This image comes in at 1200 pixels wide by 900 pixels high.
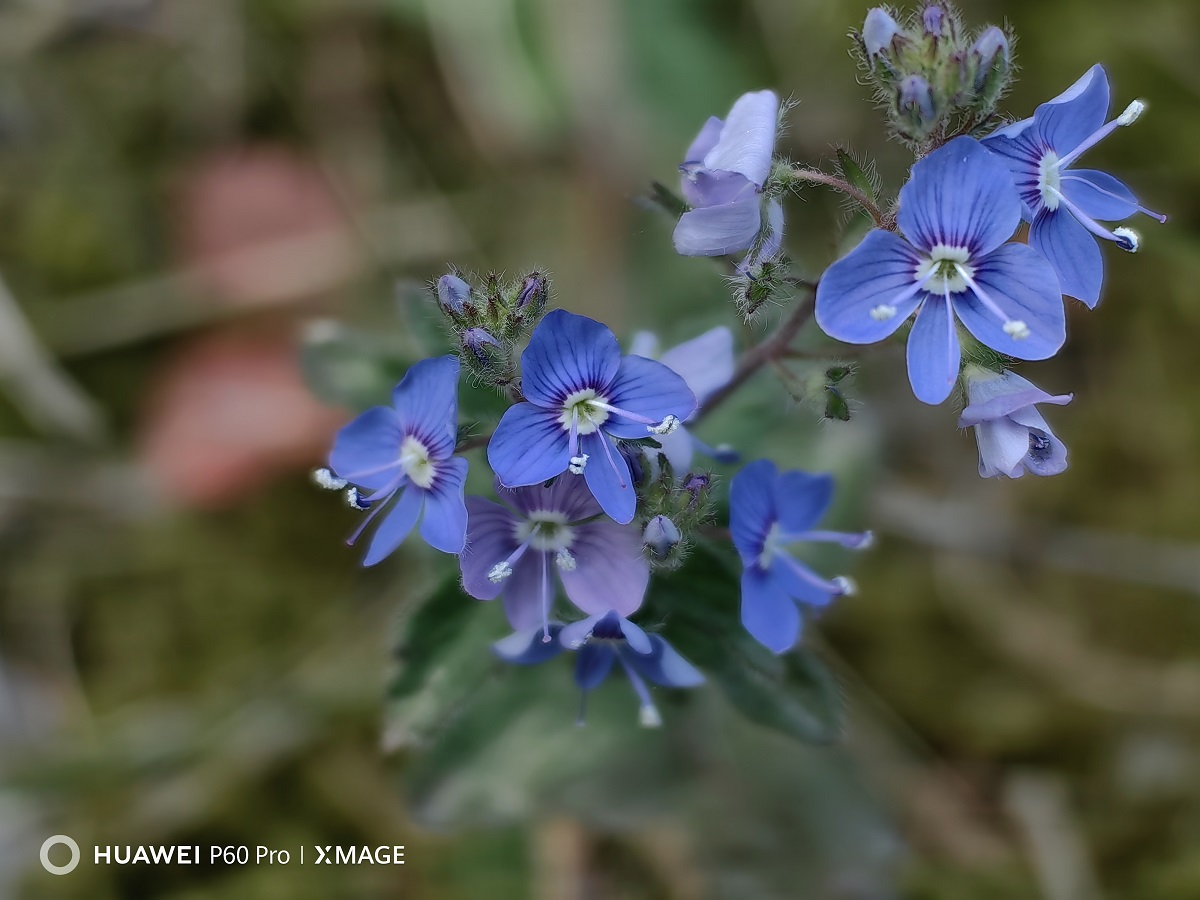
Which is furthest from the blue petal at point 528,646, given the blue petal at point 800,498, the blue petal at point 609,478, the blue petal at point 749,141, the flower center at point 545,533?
the blue petal at point 749,141

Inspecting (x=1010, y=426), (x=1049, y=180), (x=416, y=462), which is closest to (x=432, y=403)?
(x=416, y=462)

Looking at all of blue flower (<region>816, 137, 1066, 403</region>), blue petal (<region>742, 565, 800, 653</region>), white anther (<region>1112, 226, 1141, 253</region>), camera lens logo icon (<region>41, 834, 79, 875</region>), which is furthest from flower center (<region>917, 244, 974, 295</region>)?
camera lens logo icon (<region>41, 834, 79, 875</region>)

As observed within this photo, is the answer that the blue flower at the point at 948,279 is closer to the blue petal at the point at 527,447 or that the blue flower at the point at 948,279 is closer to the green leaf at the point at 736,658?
the blue petal at the point at 527,447

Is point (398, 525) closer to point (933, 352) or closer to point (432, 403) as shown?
point (432, 403)

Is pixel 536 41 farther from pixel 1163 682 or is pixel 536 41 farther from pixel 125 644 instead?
pixel 1163 682

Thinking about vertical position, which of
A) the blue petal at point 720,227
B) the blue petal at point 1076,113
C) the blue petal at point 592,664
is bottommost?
the blue petal at point 592,664

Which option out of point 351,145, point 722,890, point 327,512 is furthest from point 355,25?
point 722,890
